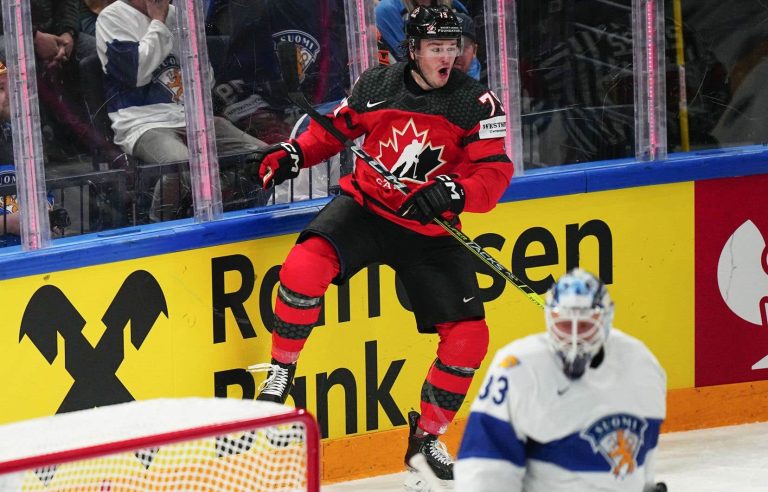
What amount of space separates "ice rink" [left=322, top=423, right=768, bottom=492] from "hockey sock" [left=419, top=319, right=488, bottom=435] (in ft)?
1.09

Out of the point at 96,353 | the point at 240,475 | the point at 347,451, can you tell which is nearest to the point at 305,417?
the point at 240,475

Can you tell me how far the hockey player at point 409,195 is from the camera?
4465 millimetres

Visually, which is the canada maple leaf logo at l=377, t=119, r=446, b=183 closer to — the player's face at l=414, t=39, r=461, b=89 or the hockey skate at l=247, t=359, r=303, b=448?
the player's face at l=414, t=39, r=461, b=89

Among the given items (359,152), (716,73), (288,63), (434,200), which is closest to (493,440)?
(434,200)

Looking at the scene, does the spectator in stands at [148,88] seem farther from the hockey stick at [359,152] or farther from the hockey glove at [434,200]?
A: the hockey glove at [434,200]

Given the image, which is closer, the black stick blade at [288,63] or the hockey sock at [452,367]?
the hockey sock at [452,367]

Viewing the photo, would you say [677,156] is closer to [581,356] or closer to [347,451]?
[347,451]

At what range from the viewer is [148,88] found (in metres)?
4.57

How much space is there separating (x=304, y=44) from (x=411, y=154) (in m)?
0.57

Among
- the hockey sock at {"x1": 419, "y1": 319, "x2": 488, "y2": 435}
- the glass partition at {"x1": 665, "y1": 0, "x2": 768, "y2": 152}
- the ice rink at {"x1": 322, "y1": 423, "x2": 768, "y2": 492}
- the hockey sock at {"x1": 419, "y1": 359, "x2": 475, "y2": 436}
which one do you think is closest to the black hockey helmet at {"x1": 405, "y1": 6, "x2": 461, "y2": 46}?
the hockey sock at {"x1": 419, "y1": 319, "x2": 488, "y2": 435}

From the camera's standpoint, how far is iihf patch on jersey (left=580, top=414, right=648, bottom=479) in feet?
9.84

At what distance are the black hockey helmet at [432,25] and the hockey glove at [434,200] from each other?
41cm

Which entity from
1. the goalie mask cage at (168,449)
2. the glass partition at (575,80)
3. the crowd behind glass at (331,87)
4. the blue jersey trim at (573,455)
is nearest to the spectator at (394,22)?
the crowd behind glass at (331,87)

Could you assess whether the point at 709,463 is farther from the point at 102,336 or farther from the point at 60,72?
the point at 60,72
